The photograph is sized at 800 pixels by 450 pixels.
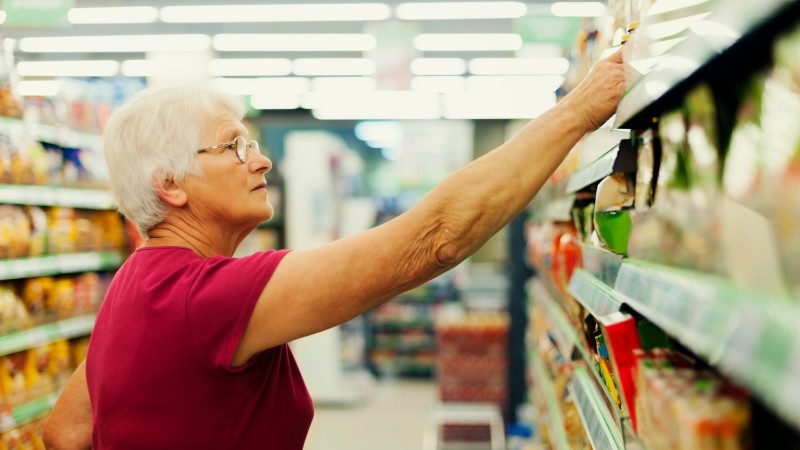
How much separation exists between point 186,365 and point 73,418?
2.22 feet

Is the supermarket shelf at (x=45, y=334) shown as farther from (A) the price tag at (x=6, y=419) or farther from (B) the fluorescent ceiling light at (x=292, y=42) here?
(B) the fluorescent ceiling light at (x=292, y=42)

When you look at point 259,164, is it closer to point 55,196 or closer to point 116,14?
point 55,196

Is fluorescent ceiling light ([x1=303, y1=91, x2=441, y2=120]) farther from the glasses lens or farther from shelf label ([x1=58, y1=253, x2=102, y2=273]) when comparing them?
Result: the glasses lens

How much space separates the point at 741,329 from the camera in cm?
66

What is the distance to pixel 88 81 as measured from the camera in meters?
4.91

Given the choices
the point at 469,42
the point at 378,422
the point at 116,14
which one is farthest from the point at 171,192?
the point at 469,42

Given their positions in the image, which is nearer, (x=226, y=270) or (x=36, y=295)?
(x=226, y=270)

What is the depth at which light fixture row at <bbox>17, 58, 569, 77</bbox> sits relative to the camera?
11430 millimetres

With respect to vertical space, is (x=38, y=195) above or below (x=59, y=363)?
above

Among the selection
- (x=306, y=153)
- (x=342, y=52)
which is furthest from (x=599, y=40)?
(x=342, y=52)

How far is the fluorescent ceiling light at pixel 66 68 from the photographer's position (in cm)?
1142

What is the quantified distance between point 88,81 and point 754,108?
4892 mm

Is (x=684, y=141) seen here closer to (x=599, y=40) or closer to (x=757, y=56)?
(x=757, y=56)

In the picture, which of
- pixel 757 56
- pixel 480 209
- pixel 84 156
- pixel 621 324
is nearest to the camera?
pixel 757 56
